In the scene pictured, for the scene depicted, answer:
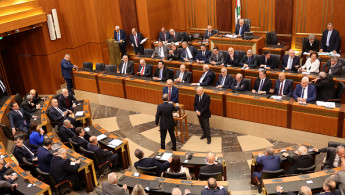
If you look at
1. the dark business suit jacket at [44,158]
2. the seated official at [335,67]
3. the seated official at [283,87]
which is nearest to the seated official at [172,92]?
the seated official at [283,87]

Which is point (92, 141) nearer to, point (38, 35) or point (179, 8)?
point (38, 35)

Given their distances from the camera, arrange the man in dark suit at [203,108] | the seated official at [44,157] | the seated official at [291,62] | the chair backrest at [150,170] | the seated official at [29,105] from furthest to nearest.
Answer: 1. the seated official at [291,62]
2. the seated official at [29,105]
3. the man in dark suit at [203,108]
4. the seated official at [44,157]
5. the chair backrest at [150,170]

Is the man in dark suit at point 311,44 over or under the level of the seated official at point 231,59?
over

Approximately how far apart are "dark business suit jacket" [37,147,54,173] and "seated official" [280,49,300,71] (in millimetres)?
6748

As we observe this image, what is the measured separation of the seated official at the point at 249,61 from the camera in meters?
10.5

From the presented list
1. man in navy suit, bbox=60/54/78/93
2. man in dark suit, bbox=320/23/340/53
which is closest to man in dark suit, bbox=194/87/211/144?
man in dark suit, bbox=320/23/340/53

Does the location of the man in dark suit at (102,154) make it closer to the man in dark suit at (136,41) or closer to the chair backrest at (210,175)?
the chair backrest at (210,175)

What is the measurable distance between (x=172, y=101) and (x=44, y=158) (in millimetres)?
3621

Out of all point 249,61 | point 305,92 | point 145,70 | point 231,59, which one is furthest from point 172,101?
point 305,92

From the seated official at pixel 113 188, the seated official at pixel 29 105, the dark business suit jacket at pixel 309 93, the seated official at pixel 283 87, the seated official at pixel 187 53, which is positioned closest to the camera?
the seated official at pixel 113 188

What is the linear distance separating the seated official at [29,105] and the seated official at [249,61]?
6.19 metres

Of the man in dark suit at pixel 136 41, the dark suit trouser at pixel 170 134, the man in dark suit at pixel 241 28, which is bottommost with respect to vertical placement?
the dark suit trouser at pixel 170 134

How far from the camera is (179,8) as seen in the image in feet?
52.4

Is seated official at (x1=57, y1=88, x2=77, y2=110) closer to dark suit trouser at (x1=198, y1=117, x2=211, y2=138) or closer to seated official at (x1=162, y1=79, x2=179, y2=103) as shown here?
seated official at (x1=162, y1=79, x2=179, y2=103)
